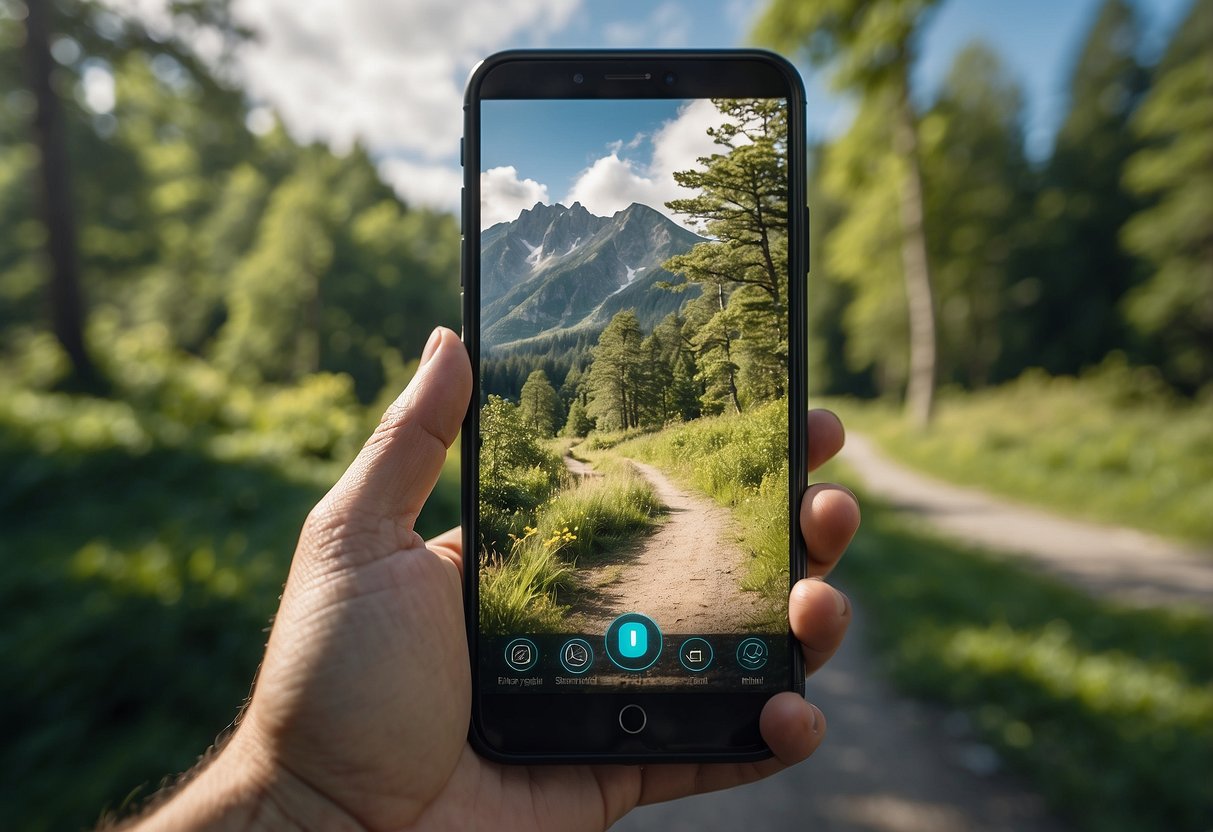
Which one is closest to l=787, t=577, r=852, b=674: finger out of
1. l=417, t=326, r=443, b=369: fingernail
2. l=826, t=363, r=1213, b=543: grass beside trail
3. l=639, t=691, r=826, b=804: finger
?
l=639, t=691, r=826, b=804: finger

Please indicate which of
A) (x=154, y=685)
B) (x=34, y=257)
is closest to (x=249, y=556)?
(x=154, y=685)

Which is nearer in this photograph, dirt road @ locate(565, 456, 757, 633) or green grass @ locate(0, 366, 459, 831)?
dirt road @ locate(565, 456, 757, 633)

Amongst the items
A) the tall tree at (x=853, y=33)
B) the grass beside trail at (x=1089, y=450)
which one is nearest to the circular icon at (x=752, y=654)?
the grass beside trail at (x=1089, y=450)

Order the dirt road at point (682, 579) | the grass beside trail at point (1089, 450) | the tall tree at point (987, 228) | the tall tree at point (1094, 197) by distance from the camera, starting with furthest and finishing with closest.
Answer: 1. the tall tree at point (987, 228)
2. the tall tree at point (1094, 197)
3. the grass beside trail at point (1089, 450)
4. the dirt road at point (682, 579)

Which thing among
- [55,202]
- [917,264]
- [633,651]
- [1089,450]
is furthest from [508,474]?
[917,264]

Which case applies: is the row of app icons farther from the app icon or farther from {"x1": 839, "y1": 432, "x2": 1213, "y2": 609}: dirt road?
{"x1": 839, "y1": 432, "x2": 1213, "y2": 609}: dirt road

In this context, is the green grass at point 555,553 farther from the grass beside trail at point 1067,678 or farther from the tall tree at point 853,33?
the tall tree at point 853,33

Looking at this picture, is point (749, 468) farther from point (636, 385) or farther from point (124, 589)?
point (124, 589)
